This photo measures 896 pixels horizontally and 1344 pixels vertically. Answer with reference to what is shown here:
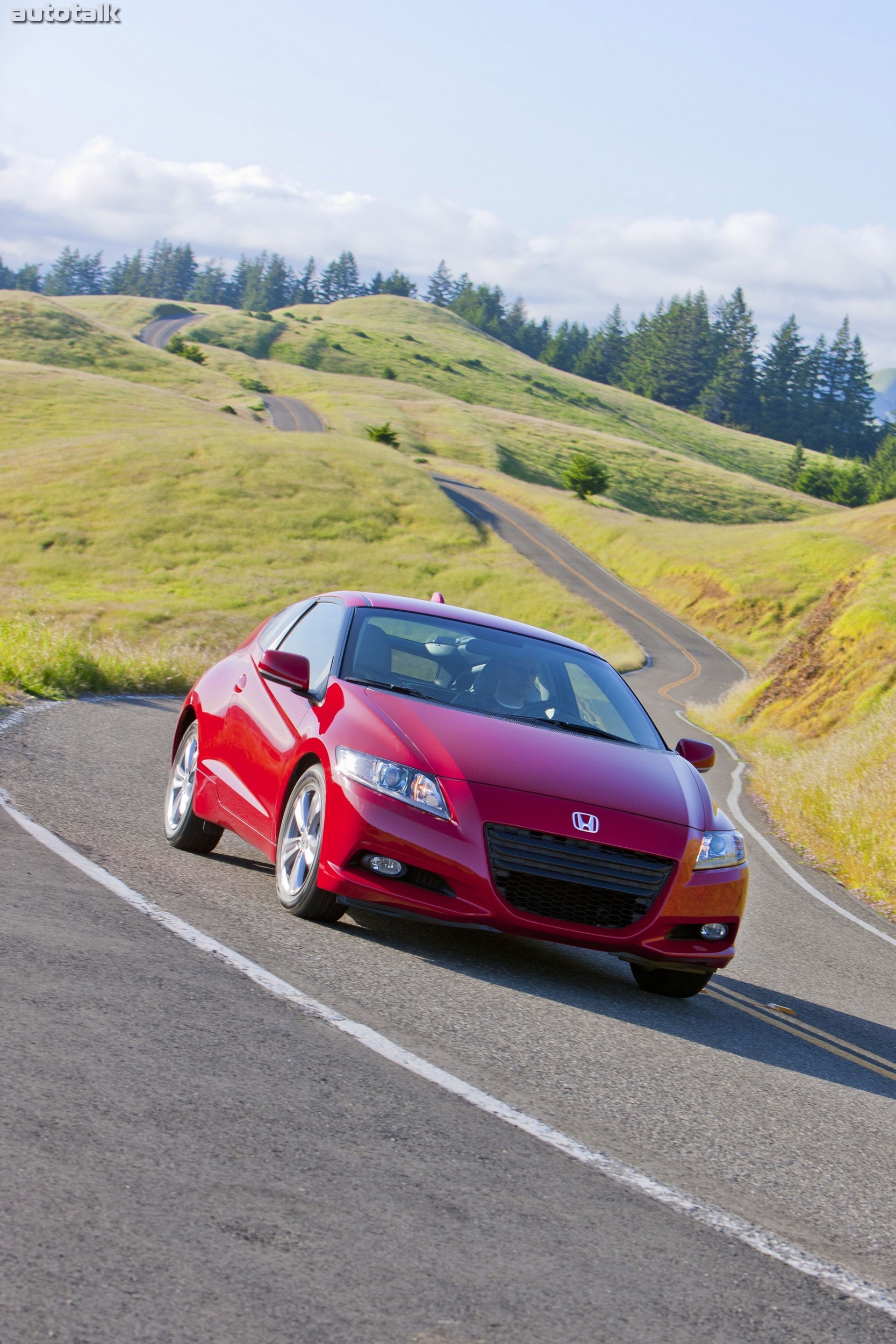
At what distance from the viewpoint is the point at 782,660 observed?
3275cm

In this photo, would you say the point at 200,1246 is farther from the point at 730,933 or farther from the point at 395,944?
the point at 730,933

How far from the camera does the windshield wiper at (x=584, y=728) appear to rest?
22.8ft

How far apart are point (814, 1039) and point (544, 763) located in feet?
6.02

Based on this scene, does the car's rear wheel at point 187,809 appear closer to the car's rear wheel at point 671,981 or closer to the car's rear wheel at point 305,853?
the car's rear wheel at point 305,853

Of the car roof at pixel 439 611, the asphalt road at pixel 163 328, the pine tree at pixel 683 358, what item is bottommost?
the car roof at pixel 439 611

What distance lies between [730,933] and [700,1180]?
2513 mm

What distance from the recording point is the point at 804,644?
32.2 meters

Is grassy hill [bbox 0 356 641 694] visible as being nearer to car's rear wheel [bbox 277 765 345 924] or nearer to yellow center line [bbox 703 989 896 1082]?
car's rear wheel [bbox 277 765 345 924]

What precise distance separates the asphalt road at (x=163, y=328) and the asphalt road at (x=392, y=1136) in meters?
158

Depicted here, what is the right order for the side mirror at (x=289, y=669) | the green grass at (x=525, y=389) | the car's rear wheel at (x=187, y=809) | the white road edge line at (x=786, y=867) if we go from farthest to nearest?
the green grass at (x=525, y=389)
the white road edge line at (x=786, y=867)
the car's rear wheel at (x=187, y=809)
the side mirror at (x=289, y=669)

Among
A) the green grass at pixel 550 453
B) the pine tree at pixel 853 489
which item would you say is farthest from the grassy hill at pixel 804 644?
the pine tree at pixel 853 489

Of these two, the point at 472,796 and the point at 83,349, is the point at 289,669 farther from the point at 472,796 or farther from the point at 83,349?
the point at 83,349

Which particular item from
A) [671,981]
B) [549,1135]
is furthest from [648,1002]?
[549,1135]


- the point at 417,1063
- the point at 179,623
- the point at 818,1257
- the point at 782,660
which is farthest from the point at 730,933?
the point at 179,623
